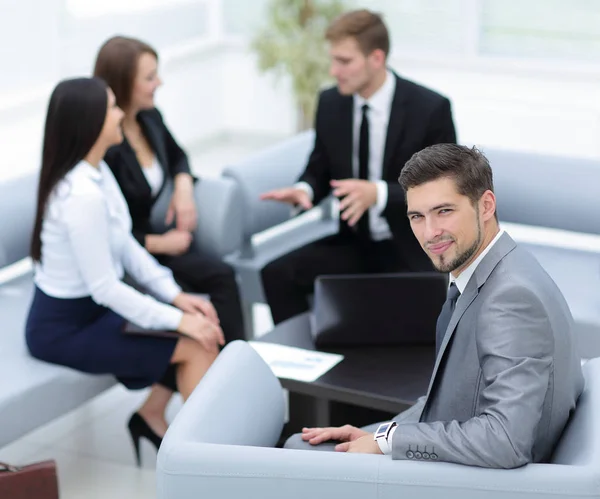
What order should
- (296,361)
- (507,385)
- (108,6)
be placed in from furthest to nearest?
(108,6)
(296,361)
(507,385)

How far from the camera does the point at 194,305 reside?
11.8 feet

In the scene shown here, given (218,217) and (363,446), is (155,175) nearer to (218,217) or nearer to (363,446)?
(218,217)

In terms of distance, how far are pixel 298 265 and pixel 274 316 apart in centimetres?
24

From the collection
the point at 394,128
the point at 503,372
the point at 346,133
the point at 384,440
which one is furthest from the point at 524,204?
the point at 503,372

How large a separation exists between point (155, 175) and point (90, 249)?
1.01 metres

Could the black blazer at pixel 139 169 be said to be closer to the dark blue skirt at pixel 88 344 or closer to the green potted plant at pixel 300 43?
the dark blue skirt at pixel 88 344

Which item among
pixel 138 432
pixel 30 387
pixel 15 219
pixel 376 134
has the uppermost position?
pixel 376 134

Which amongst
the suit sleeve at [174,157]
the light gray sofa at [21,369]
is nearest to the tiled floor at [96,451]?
the light gray sofa at [21,369]

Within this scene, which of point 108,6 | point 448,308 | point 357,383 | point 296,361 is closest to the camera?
point 448,308

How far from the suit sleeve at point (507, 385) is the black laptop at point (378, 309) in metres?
1.24

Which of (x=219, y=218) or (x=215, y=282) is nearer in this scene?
(x=215, y=282)

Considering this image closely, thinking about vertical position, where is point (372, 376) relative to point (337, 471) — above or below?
below

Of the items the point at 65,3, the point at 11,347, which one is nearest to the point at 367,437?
the point at 11,347

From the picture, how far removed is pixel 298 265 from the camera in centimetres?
414
